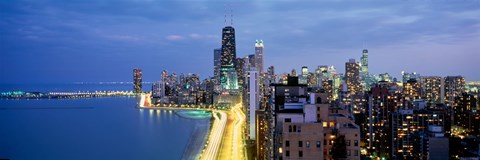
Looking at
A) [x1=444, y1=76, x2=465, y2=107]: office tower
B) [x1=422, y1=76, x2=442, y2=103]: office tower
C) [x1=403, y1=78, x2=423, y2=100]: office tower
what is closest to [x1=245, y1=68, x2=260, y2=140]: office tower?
[x1=403, y1=78, x2=423, y2=100]: office tower

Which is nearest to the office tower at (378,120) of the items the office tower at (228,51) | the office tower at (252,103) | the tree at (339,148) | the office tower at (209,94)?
the office tower at (252,103)

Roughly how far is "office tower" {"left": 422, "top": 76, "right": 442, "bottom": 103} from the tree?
3600 centimetres

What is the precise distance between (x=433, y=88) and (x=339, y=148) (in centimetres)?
3801

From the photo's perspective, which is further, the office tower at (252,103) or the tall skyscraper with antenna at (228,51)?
the tall skyscraper with antenna at (228,51)

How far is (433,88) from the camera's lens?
44.7 m

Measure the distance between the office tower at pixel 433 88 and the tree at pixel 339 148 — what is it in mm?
36004

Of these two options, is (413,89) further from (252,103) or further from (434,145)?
(434,145)

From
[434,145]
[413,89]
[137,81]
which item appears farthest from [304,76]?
[137,81]

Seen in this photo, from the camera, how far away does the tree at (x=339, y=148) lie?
10.4 metres

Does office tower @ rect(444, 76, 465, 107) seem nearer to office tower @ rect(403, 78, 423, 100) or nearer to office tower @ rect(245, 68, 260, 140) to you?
office tower @ rect(403, 78, 423, 100)

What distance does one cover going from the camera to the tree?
411 inches

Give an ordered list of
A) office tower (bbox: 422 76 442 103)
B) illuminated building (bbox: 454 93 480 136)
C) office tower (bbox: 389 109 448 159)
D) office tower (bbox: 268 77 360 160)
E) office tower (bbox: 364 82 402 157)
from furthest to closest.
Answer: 1. office tower (bbox: 422 76 442 103)
2. illuminated building (bbox: 454 93 480 136)
3. office tower (bbox: 364 82 402 157)
4. office tower (bbox: 389 109 448 159)
5. office tower (bbox: 268 77 360 160)

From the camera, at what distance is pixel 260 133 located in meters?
21.3

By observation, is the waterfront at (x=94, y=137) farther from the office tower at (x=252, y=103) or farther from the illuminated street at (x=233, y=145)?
the office tower at (x=252, y=103)
